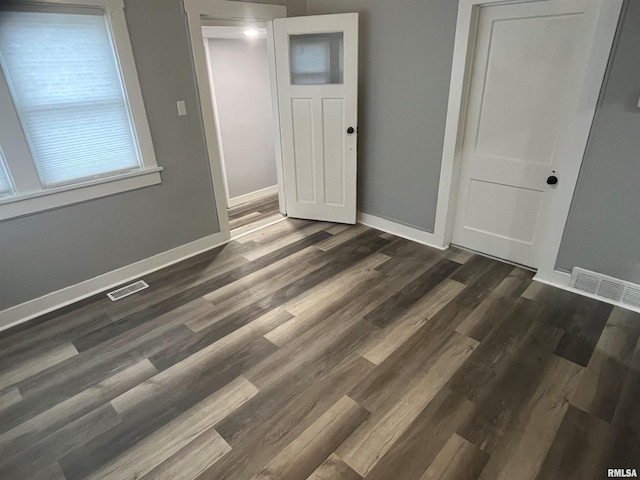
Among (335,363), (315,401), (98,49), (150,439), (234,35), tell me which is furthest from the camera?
(234,35)

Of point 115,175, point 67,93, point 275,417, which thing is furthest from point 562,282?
point 67,93

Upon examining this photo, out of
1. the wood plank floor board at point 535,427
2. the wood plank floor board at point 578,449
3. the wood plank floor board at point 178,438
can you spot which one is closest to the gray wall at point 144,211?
the wood plank floor board at point 178,438

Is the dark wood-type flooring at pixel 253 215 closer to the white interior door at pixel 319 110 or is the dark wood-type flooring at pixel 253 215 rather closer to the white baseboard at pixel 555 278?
the white interior door at pixel 319 110

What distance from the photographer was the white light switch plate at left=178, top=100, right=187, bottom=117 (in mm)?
3178

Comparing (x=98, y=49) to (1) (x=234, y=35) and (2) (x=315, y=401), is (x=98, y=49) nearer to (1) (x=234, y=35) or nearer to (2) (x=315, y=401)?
Answer: (1) (x=234, y=35)

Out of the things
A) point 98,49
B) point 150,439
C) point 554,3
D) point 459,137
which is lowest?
point 150,439

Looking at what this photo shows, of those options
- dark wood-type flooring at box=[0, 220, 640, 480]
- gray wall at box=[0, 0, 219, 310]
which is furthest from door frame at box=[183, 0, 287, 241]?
dark wood-type flooring at box=[0, 220, 640, 480]

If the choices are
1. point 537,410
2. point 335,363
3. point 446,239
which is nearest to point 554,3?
point 446,239

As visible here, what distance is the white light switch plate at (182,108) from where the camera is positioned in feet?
10.4

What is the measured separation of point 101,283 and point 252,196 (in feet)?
7.75

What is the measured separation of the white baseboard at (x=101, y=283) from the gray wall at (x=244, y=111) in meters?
1.38

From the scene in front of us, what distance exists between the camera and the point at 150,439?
186cm

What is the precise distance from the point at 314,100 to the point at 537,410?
10.4ft

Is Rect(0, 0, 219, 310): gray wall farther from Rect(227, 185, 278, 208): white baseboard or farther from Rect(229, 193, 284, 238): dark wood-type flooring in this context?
Rect(227, 185, 278, 208): white baseboard
